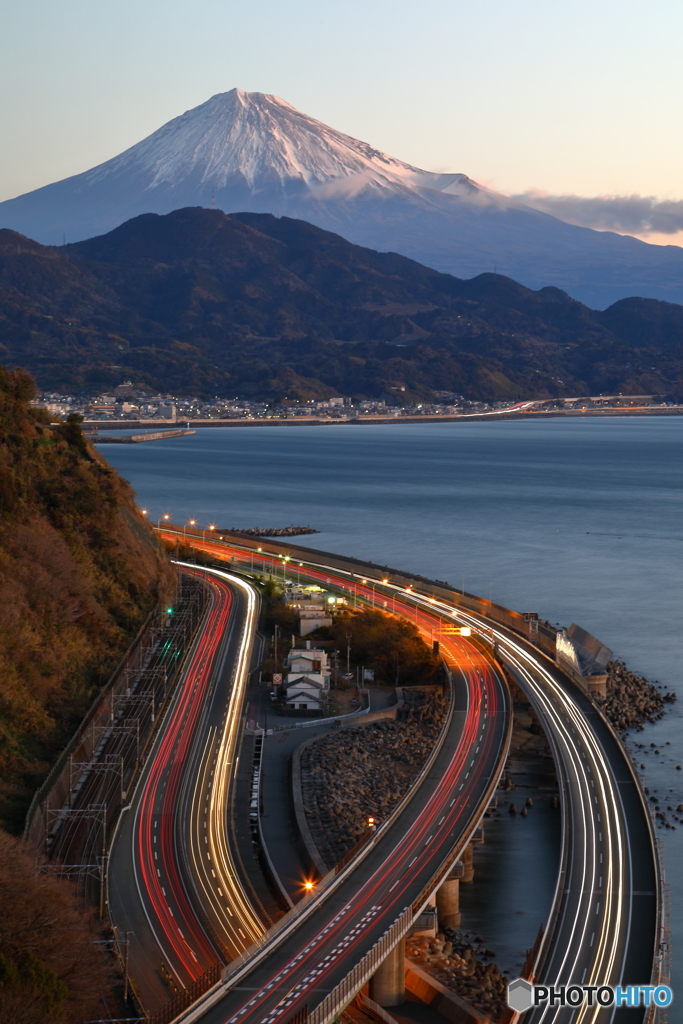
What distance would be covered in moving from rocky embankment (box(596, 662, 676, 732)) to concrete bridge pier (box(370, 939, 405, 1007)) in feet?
36.8

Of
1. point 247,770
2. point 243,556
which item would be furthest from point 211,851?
point 243,556

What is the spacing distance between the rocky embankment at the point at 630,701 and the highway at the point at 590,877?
1.27 m

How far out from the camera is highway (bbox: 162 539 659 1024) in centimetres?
1066

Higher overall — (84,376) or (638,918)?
(84,376)

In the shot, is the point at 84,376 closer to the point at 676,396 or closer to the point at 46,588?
the point at 676,396

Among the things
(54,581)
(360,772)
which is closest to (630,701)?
(360,772)

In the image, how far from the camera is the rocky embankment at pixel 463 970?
457 inches

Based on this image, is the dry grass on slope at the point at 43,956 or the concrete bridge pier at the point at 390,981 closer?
the dry grass on slope at the point at 43,956

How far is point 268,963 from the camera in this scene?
10352mm

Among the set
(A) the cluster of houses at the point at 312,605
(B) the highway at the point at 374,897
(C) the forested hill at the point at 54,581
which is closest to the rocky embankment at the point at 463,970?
(B) the highway at the point at 374,897

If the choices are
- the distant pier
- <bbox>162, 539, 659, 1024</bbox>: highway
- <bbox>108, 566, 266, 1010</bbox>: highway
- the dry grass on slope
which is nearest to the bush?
<bbox>162, 539, 659, 1024</bbox>: highway

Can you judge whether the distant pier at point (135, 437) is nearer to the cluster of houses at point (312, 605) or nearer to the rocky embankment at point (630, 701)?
the cluster of houses at point (312, 605)

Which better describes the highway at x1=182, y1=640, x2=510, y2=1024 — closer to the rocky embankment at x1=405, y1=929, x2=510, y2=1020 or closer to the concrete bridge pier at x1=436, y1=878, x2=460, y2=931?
the concrete bridge pier at x1=436, y1=878, x2=460, y2=931

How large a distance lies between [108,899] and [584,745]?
8.88m
